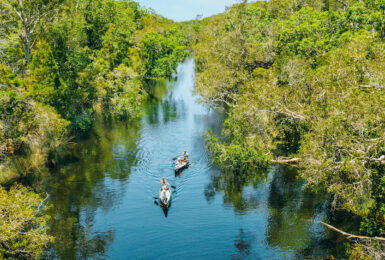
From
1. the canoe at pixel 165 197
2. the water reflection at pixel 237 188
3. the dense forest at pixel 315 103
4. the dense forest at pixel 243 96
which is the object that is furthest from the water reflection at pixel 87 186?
the dense forest at pixel 315 103

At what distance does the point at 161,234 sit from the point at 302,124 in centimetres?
1487

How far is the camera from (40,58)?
3153cm

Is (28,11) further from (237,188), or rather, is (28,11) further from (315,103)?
(315,103)

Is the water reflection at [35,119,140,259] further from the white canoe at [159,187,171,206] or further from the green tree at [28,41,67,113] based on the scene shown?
the green tree at [28,41,67,113]

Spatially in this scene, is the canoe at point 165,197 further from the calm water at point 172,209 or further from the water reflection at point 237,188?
the water reflection at point 237,188

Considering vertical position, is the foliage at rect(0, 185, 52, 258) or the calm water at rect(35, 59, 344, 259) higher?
the foliage at rect(0, 185, 52, 258)

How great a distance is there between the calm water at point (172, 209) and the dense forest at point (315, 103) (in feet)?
7.88

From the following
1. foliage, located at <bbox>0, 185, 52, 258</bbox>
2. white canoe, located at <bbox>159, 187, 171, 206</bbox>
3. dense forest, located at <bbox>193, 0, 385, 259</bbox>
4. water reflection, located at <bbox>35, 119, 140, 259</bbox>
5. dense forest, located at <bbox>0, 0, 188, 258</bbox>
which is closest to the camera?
foliage, located at <bbox>0, 185, 52, 258</bbox>

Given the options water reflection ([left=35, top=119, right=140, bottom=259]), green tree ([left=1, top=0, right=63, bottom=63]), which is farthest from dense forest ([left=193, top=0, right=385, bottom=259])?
green tree ([left=1, top=0, right=63, bottom=63])

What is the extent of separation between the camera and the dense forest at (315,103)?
51.4ft

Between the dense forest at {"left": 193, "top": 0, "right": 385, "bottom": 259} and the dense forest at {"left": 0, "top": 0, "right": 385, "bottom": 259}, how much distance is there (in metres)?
0.11

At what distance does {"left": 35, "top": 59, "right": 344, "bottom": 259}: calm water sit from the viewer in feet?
66.9

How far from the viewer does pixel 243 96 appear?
29.5 m

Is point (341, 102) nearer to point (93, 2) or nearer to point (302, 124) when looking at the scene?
point (302, 124)
